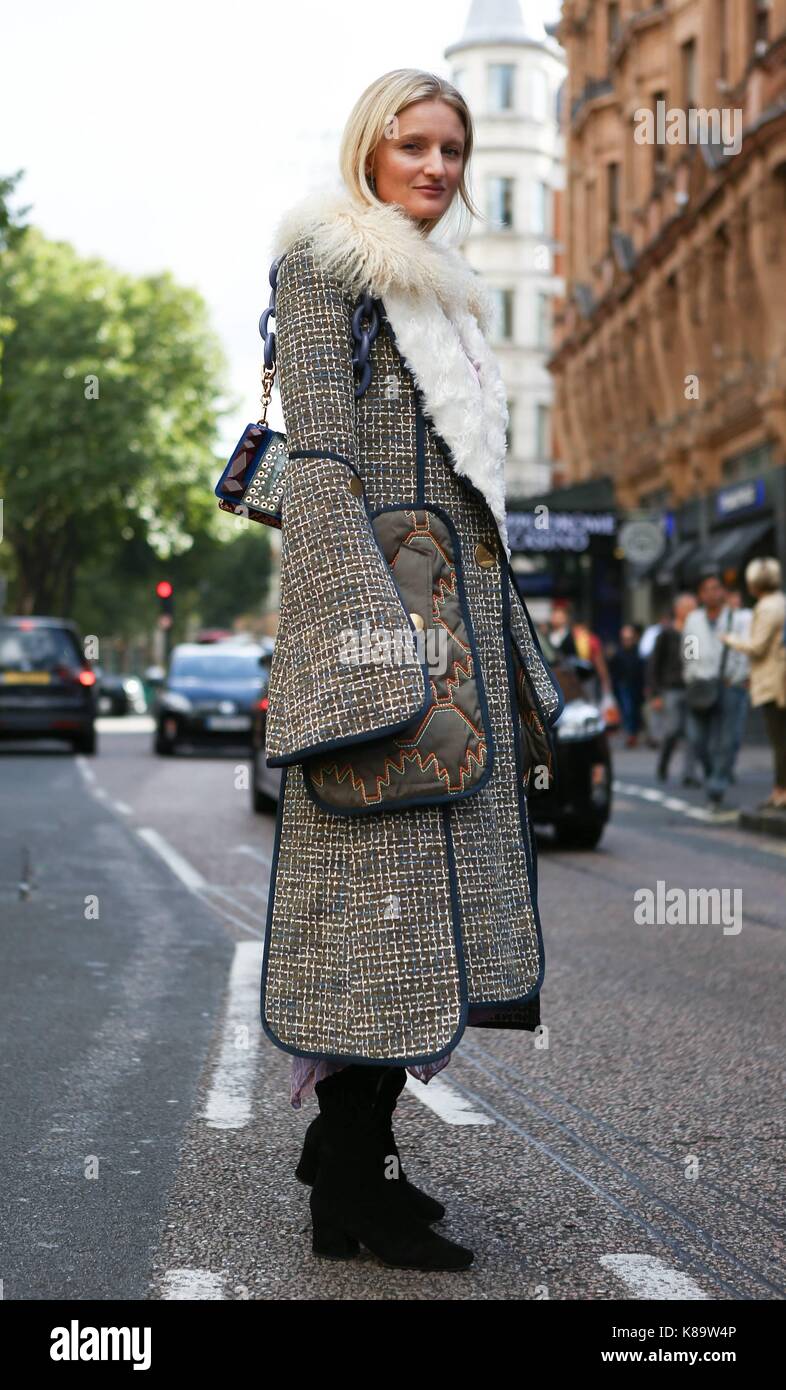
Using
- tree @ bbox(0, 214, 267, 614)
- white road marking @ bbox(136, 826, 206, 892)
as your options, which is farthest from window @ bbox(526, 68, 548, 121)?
white road marking @ bbox(136, 826, 206, 892)

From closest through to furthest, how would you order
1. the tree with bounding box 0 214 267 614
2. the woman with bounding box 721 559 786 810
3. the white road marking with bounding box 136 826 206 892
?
1. the white road marking with bounding box 136 826 206 892
2. the woman with bounding box 721 559 786 810
3. the tree with bounding box 0 214 267 614

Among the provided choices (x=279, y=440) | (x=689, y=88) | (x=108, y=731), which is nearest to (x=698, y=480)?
(x=689, y=88)

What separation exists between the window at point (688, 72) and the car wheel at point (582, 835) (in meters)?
26.7

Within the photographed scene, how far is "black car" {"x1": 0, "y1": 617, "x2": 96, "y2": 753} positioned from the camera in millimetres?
27875

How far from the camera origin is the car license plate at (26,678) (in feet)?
91.5

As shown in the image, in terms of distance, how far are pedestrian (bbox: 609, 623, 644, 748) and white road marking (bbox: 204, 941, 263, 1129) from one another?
21.7m

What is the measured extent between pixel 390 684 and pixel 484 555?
0.47 metres

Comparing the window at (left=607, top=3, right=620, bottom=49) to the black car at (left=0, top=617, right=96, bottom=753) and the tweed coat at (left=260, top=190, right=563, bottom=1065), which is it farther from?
the tweed coat at (left=260, top=190, right=563, bottom=1065)

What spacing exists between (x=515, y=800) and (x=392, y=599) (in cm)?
50

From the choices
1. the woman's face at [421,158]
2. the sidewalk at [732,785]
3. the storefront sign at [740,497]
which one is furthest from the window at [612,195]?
the woman's face at [421,158]

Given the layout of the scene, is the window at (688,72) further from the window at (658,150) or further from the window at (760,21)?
the window at (760,21)

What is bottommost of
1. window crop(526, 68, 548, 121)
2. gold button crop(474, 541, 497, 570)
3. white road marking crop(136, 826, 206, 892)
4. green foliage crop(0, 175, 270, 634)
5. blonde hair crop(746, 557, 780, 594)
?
white road marking crop(136, 826, 206, 892)

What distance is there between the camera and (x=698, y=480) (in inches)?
1438
